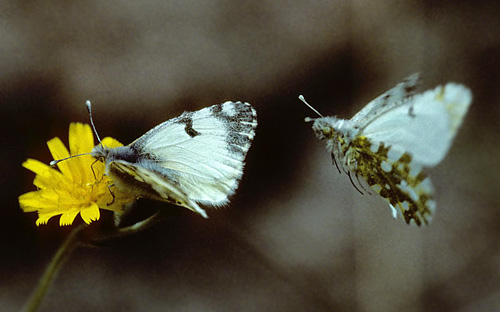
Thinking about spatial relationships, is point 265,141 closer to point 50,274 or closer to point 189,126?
point 189,126

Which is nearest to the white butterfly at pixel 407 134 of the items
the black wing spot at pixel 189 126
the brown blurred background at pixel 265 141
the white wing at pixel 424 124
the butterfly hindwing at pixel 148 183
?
the white wing at pixel 424 124

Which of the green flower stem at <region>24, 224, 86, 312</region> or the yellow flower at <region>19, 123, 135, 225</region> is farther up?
the yellow flower at <region>19, 123, 135, 225</region>

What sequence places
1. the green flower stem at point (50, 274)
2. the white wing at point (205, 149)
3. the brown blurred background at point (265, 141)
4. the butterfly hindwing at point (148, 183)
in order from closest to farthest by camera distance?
the butterfly hindwing at point (148, 183), the green flower stem at point (50, 274), the white wing at point (205, 149), the brown blurred background at point (265, 141)

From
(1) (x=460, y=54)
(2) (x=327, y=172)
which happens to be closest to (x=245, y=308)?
(2) (x=327, y=172)

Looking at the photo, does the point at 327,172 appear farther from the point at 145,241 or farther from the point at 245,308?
the point at 145,241

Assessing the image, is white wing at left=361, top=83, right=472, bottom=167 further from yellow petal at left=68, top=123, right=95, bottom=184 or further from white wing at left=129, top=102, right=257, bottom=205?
yellow petal at left=68, top=123, right=95, bottom=184

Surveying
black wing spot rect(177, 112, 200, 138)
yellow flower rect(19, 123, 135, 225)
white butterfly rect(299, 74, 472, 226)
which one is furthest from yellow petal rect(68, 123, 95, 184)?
white butterfly rect(299, 74, 472, 226)

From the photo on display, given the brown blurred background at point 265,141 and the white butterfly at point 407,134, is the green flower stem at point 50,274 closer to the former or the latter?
the white butterfly at point 407,134
